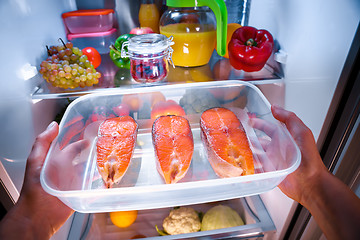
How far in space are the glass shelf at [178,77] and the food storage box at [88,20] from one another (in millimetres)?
203

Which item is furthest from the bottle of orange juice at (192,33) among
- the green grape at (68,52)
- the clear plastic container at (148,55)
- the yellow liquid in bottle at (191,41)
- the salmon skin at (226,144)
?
the green grape at (68,52)

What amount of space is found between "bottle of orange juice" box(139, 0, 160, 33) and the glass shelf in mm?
286

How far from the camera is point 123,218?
999 mm

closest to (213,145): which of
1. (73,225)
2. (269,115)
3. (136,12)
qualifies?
(269,115)

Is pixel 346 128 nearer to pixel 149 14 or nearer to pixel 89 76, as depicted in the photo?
pixel 89 76

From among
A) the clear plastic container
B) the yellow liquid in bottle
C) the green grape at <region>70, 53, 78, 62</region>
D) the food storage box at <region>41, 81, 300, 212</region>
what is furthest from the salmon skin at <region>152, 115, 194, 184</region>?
the green grape at <region>70, 53, 78, 62</region>

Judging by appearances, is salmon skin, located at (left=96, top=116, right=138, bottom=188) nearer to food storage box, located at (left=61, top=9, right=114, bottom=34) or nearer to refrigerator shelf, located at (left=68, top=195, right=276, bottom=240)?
refrigerator shelf, located at (left=68, top=195, right=276, bottom=240)

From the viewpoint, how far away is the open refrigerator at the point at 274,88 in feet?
1.90

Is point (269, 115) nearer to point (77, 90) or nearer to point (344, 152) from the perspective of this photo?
point (344, 152)

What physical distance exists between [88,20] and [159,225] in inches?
39.1

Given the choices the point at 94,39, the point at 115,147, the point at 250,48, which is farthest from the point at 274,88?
the point at 94,39

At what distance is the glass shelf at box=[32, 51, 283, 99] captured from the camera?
0.78m

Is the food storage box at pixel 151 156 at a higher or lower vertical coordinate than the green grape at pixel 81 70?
lower

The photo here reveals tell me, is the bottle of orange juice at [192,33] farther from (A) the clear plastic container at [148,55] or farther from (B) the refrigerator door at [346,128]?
(B) the refrigerator door at [346,128]
